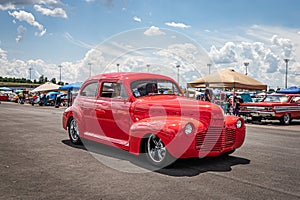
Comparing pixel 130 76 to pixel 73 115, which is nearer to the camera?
pixel 130 76

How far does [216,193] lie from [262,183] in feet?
3.39

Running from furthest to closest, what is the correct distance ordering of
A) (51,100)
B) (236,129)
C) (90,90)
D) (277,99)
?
(51,100) → (277,99) → (90,90) → (236,129)

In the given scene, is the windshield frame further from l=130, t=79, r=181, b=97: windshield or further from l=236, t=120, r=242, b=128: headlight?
l=236, t=120, r=242, b=128: headlight

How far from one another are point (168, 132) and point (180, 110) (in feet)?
2.27

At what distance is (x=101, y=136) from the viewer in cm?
743

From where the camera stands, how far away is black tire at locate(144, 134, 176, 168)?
5.98 metres

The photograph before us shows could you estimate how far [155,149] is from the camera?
246 inches

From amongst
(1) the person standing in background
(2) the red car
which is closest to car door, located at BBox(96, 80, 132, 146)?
(1) the person standing in background

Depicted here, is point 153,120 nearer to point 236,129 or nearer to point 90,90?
point 236,129

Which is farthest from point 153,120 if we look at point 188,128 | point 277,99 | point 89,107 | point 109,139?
point 277,99

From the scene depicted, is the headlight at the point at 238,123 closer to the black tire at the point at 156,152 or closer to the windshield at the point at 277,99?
the black tire at the point at 156,152

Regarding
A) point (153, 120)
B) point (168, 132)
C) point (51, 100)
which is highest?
point (153, 120)

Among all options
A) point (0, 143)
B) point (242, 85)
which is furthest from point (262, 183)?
point (242, 85)

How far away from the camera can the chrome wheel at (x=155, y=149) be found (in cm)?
612
